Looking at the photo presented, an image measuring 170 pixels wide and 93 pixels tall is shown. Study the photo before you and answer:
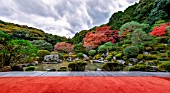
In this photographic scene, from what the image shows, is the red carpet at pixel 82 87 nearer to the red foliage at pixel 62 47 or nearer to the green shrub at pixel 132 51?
the green shrub at pixel 132 51

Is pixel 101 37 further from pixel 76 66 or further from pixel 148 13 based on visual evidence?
pixel 76 66

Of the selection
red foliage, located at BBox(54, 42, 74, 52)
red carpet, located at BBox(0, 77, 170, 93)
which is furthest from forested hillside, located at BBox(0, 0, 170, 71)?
red carpet, located at BBox(0, 77, 170, 93)

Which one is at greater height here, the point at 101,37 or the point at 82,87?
the point at 101,37

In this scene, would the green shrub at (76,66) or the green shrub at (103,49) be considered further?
the green shrub at (103,49)

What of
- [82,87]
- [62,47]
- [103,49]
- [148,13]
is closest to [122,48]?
[103,49]

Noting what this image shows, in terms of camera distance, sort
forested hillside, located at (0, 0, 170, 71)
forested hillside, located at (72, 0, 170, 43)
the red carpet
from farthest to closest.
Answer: forested hillside, located at (72, 0, 170, 43), forested hillside, located at (0, 0, 170, 71), the red carpet

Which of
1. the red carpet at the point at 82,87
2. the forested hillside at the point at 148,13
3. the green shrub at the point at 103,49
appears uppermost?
the forested hillside at the point at 148,13

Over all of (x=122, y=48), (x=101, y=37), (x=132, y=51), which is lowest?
(x=132, y=51)

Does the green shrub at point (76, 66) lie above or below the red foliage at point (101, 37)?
below

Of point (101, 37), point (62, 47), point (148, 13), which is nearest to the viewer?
point (101, 37)

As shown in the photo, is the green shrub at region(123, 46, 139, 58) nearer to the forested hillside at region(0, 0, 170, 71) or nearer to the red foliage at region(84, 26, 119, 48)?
the forested hillside at region(0, 0, 170, 71)

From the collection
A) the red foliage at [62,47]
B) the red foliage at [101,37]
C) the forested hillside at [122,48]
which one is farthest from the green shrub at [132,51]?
the red foliage at [62,47]

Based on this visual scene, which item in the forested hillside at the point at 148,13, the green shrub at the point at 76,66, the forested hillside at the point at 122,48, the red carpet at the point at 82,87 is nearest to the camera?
the red carpet at the point at 82,87

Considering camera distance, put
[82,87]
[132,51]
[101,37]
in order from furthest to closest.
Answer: [101,37], [132,51], [82,87]
